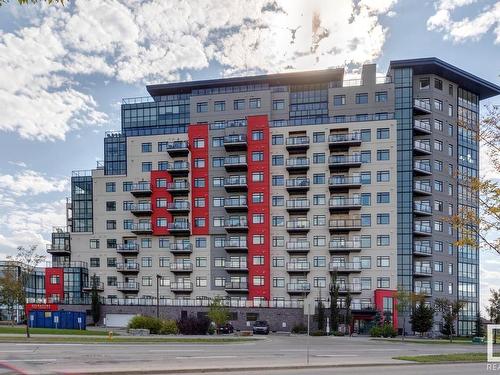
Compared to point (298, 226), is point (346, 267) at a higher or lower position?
lower

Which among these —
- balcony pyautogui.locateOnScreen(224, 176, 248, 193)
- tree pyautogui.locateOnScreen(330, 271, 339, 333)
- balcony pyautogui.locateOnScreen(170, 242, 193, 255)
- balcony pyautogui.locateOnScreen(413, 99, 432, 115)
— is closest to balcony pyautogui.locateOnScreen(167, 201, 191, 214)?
balcony pyautogui.locateOnScreen(170, 242, 193, 255)

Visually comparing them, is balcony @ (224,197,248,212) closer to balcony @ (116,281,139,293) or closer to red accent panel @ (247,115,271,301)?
red accent panel @ (247,115,271,301)

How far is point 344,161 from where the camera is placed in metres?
70.3

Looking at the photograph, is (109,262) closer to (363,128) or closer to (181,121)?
(181,121)

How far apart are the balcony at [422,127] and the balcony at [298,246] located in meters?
24.2

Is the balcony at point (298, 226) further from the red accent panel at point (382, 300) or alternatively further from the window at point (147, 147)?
the window at point (147, 147)

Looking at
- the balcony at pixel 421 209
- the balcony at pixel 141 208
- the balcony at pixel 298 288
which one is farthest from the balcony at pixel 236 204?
the balcony at pixel 421 209

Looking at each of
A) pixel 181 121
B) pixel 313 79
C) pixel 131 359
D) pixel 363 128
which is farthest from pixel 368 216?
pixel 131 359

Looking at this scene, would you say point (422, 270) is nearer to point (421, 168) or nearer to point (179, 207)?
point (421, 168)

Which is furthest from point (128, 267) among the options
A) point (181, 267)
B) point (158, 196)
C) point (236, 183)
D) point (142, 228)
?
point (236, 183)

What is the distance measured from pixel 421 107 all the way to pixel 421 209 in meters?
15.8

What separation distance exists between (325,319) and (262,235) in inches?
628

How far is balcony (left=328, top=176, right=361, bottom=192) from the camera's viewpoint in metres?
70.0

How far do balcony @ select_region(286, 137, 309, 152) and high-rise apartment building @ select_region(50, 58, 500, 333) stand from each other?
0.22 meters
